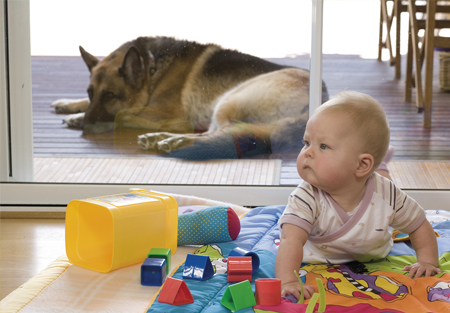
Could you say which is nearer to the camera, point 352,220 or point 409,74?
point 352,220

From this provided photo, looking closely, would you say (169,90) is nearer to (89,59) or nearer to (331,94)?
(89,59)

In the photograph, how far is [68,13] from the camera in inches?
78.7

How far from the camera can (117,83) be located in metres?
2.04

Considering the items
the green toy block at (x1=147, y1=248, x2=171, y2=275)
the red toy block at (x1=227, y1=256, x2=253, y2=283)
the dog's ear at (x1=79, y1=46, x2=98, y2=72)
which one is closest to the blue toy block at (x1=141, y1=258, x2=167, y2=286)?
the green toy block at (x1=147, y1=248, x2=171, y2=275)

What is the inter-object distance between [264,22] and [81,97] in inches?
32.1

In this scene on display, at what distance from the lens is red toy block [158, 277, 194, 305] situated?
979 mm

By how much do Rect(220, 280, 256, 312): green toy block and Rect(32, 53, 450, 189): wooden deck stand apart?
1090mm

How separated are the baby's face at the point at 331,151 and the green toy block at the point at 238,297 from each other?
0.95 feet

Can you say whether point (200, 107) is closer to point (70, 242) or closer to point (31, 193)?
point (31, 193)

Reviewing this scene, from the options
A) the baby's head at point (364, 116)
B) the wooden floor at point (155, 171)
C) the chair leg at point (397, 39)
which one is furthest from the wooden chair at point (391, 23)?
the baby's head at point (364, 116)

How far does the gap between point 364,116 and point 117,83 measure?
125 cm

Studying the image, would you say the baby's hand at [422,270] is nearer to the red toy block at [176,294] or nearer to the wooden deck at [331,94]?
the red toy block at [176,294]

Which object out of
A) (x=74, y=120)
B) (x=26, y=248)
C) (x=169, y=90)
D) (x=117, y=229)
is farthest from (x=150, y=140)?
(x=117, y=229)

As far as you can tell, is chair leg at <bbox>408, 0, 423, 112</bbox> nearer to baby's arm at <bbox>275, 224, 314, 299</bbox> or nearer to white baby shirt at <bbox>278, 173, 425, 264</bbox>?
white baby shirt at <bbox>278, 173, 425, 264</bbox>
